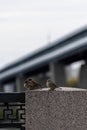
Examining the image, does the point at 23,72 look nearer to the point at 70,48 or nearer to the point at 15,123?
the point at 70,48

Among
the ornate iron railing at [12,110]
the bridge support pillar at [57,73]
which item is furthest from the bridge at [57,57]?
the ornate iron railing at [12,110]

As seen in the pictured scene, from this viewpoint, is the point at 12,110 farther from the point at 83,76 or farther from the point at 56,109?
the point at 83,76

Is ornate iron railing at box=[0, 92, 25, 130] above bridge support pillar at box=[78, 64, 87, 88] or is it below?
below

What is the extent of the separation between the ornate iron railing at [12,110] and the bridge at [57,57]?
34593mm

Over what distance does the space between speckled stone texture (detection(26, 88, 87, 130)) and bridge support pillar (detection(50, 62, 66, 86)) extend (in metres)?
41.8

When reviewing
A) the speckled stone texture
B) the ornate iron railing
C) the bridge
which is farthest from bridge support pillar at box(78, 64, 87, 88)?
the speckled stone texture

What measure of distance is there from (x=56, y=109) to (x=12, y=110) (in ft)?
2.69

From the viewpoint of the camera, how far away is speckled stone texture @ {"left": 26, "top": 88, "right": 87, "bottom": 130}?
Result: 6836 mm

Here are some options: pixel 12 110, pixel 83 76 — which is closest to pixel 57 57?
pixel 83 76

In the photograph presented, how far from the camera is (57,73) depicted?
50.3 meters

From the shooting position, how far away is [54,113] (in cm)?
701

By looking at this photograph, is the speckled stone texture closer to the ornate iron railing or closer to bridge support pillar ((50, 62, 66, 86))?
the ornate iron railing

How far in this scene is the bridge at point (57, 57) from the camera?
44.7m

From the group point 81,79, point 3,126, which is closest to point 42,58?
point 81,79
